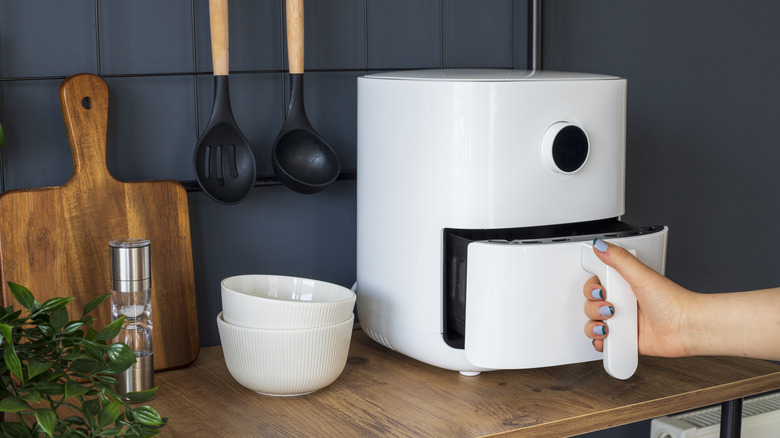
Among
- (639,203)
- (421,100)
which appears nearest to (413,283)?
(421,100)

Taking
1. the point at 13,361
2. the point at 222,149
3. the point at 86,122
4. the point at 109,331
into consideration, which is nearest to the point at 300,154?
the point at 222,149

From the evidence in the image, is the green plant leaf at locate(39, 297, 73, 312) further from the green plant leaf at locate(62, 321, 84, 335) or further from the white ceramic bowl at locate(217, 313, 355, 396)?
the white ceramic bowl at locate(217, 313, 355, 396)

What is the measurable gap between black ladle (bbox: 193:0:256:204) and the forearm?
59 cm

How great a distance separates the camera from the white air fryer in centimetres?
91

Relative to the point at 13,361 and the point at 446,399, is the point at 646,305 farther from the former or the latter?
the point at 13,361

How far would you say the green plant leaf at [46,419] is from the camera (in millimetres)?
502

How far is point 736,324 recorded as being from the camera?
3.08 feet

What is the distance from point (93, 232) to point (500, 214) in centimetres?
51

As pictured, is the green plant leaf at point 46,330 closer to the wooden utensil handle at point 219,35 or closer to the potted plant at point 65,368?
the potted plant at point 65,368

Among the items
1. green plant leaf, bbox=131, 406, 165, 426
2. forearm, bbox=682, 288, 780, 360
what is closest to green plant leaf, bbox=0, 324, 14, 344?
green plant leaf, bbox=131, 406, 165, 426

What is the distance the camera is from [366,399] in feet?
3.11

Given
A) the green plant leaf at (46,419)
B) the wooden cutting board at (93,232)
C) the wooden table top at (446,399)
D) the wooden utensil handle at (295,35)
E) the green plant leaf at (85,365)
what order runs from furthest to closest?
the wooden utensil handle at (295,35) → the wooden cutting board at (93,232) → the wooden table top at (446,399) → the green plant leaf at (85,365) → the green plant leaf at (46,419)

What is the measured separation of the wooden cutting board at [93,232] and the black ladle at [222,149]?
5cm

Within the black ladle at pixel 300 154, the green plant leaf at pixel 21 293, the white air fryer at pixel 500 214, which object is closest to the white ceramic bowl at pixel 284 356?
the white air fryer at pixel 500 214
